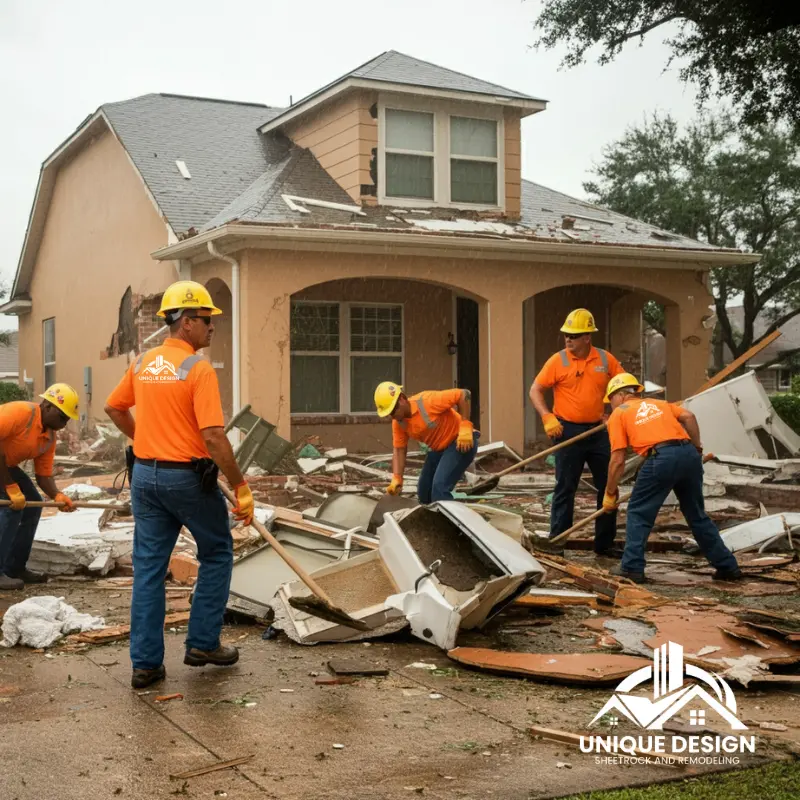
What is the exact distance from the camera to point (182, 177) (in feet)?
53.9

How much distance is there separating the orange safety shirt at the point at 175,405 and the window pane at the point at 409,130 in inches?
430

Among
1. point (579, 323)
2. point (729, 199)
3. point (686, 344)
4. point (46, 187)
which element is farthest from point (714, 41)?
point (729, 199)

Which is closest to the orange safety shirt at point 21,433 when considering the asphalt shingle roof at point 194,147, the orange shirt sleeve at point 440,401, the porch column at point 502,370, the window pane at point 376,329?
the orange shirt sleeve at point 440,401

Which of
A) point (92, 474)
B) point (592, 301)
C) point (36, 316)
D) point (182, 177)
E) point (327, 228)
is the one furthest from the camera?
point (36, 316)

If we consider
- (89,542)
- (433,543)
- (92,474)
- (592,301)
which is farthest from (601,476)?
(592,301)

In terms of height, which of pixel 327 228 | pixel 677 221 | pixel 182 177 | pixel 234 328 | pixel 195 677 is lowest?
pixel 195 677

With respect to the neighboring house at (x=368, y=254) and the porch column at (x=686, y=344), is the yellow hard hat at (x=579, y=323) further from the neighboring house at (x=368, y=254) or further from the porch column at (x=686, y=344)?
the porch column at (x=686, y=344)

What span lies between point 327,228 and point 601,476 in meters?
5.95

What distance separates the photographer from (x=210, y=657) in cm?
524

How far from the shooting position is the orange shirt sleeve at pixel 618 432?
299 inches

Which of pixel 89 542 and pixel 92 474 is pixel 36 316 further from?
pixel 89 542

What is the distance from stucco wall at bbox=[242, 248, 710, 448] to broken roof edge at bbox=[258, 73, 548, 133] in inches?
99.4

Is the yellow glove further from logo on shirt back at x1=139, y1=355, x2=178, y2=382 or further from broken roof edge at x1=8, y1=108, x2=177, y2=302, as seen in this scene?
broken roof edge at x1=8, y1=108, x2=177, y2=302

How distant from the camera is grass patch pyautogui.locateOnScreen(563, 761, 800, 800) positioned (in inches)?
139
